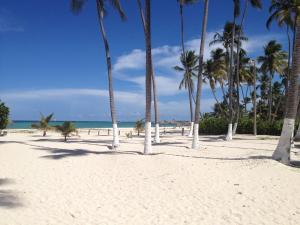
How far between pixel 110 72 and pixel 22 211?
1246 centimetres

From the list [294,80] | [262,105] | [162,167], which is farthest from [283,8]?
[262,105]

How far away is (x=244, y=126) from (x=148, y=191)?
1092 inches

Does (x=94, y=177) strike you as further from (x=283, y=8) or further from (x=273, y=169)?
(x=283, y=8)

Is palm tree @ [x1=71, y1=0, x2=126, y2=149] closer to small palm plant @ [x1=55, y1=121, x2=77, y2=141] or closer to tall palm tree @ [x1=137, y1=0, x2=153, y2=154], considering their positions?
tall palm tree @ [x1=137, y1=0, x2=153, y2=154]

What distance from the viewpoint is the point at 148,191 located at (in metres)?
8.62

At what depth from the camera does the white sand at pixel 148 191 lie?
648 cm

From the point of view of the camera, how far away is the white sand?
6.48m

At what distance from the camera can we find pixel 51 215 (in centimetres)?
659

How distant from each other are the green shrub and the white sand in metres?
20.4

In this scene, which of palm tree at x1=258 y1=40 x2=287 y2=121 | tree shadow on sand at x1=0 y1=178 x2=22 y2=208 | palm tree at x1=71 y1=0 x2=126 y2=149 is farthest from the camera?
palm tree at x1=258 y1=40 x2=287 y2=121

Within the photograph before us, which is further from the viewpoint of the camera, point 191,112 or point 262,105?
point 262,105

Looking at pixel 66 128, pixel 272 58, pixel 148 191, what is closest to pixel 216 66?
pixel 272 58

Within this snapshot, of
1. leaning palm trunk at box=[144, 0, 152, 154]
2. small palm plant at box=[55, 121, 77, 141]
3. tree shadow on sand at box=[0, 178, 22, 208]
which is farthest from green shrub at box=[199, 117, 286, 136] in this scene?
tree shadow on sand at box=[0, 178, 22, 208]

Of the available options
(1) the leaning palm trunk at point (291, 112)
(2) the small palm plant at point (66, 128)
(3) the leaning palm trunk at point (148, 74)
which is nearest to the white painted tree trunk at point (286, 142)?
(1) the leaning palm trunk at point (291, 112)
